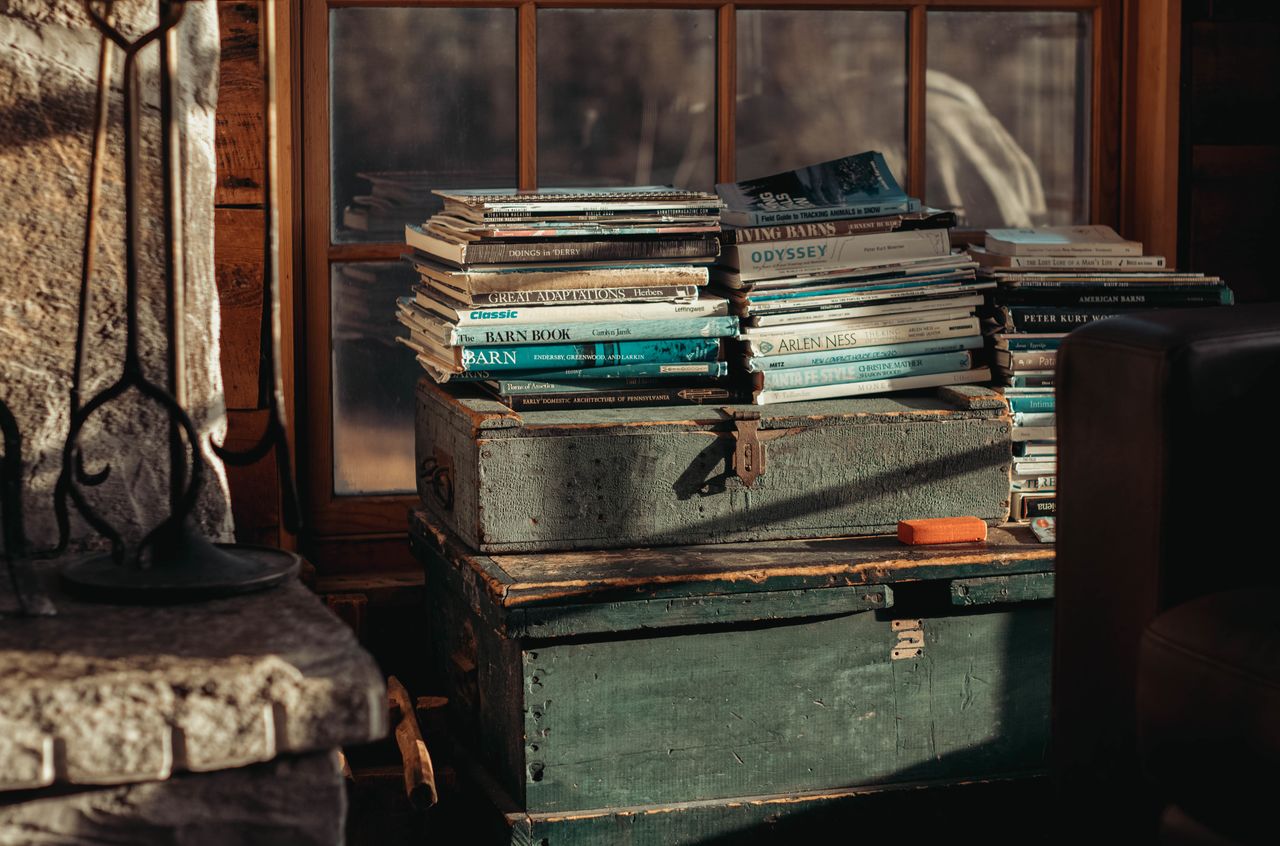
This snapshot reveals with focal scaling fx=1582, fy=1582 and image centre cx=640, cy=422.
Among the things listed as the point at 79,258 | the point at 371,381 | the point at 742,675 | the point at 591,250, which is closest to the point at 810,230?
the point at 591,250

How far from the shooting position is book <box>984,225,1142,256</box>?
Result: 240 centimetres

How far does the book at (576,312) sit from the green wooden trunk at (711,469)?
0.12 meters

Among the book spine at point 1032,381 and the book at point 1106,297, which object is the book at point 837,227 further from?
the book spine at point 1032,381

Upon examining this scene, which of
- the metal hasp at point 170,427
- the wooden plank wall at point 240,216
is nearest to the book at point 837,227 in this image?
the wooden plank wall at point 240,216

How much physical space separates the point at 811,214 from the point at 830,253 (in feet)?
0.22

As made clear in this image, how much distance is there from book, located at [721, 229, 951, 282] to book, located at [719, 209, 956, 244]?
0.03 ft

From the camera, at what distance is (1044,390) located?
2312mm

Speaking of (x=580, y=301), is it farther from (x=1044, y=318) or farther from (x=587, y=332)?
(x=1044, y=318)

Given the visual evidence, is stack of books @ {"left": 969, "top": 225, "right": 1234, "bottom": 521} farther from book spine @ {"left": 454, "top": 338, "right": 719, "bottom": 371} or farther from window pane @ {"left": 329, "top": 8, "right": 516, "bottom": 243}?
window pane @ {"left": 329, "top": 8, "right": 516, "bottom": 243}

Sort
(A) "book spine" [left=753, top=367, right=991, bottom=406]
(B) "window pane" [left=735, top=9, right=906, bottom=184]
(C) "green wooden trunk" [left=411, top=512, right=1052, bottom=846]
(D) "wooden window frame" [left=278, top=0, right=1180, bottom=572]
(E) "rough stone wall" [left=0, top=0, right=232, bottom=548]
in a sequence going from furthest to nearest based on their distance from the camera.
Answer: (B) "window pane" [left=735, top=9, right=906, bottom=184] → (D) "wooden window frame" [left=278, top=0, right=1180, bottom=572] → (A) "book spine" [left=753, top=367, right=991, bottom=406] → (C) "green wooden trunk" [left=411, top=512, right=1052, bottom=846] → (E) "rough stone wall" [left=0, top=0, right=232, bottom=548]

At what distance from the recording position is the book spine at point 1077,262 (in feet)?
7.80

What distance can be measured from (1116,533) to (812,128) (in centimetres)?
112

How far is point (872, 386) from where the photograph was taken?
2311mm

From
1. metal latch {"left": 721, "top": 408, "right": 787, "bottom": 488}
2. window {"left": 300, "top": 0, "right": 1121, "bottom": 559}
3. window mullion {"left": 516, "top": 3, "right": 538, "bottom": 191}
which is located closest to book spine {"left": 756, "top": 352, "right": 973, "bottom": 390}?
metal latch {"left": 721, "top": 408, "right": 787, "bottom": 488}
